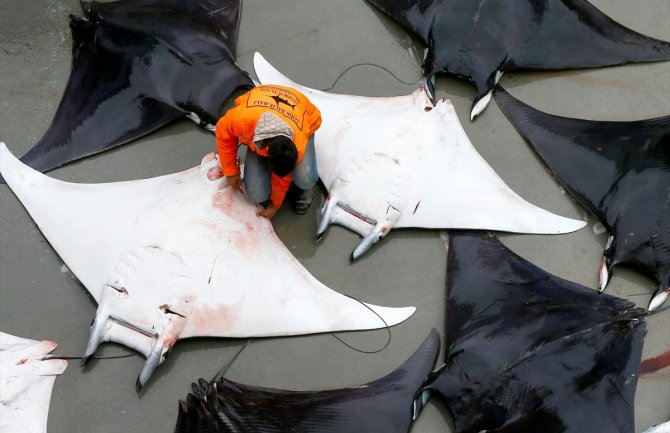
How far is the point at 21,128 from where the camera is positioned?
4035mm

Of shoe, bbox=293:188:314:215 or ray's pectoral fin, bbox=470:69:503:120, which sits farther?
ray's pectoral fin, bbox=470:69:503:120

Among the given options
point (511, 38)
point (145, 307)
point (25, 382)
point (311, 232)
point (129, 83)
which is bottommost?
point (25, 382)

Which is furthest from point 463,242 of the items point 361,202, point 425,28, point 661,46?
point 661,46

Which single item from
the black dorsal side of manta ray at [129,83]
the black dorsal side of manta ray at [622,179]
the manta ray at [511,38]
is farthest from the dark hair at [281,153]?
the black dorsal side of manta ray at [622,179]

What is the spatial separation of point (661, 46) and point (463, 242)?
7.38ft

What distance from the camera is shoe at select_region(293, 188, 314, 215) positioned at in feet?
12.4

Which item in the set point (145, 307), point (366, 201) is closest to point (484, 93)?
point (366, 201)

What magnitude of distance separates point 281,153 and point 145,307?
1.14 m

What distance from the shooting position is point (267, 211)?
3.71m

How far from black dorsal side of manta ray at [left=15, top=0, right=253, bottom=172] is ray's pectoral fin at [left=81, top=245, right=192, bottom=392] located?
1004 millimetres

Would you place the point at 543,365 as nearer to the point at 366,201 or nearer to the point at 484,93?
the point at 366,201

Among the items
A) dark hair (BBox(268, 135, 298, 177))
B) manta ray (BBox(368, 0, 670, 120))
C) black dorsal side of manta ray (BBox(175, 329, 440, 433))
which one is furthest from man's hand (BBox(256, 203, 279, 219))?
manta ray (BBox(368, 0, 670, 120))

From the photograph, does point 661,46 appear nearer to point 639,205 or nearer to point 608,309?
point 639,205

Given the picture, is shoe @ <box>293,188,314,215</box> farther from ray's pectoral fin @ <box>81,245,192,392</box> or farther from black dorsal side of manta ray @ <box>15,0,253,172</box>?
ray's pectoral fin @ <box>81,245,192,392</box>
